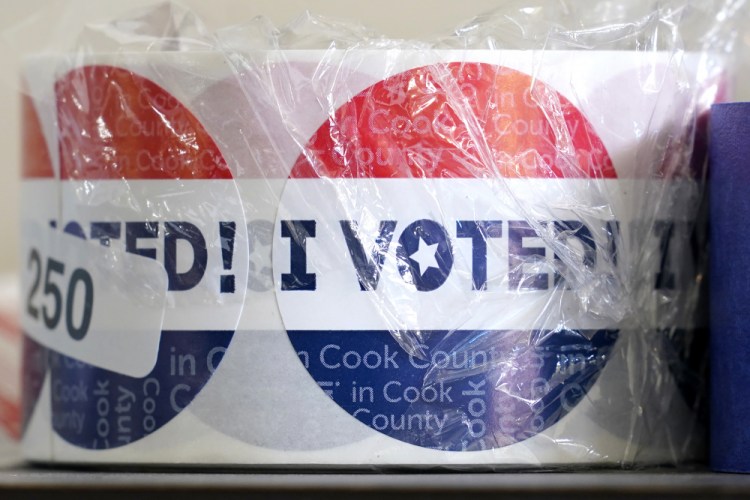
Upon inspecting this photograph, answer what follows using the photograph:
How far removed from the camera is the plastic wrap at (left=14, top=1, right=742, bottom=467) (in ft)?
1.98

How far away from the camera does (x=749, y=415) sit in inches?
22.8

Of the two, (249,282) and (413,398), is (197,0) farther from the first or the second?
(413,398)

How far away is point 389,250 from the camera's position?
1.99 feet

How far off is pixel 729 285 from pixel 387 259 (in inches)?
9.3

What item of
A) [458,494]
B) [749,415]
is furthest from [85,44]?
[749,415]

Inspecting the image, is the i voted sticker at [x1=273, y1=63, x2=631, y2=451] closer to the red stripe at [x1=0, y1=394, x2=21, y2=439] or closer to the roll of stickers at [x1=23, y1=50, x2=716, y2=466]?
the roll of stickers at [x1=23, y1=50, x2=716, y2=466]

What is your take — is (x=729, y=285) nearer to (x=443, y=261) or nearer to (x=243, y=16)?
(x=443, y=261)

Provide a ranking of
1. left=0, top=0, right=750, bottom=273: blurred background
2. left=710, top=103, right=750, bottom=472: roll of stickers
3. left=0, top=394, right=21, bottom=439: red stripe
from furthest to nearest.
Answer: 1. left=0, top=394, right=21, bottom=439: red stripe
2. left=0, top=0, right=750, bottom=273: blurred background
3. left=710, top=103, right=750, bottom=472: roll of stickers

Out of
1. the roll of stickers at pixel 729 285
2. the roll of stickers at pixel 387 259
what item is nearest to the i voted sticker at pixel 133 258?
the roll of stickers at pixel 387 259

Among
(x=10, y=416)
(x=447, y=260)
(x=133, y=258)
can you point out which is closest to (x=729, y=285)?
(x=447, y=260)

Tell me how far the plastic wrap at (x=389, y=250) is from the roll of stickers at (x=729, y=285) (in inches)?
1.5

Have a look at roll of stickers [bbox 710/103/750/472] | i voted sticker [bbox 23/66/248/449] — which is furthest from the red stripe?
roll of stickers [bbox 710/103/750/472]

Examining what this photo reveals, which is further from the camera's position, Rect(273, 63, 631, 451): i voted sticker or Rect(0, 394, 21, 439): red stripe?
Rect(0, 394, 21, 439): red stripe

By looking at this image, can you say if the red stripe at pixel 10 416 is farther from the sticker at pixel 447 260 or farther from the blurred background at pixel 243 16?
the sticker at pixel 447 260
